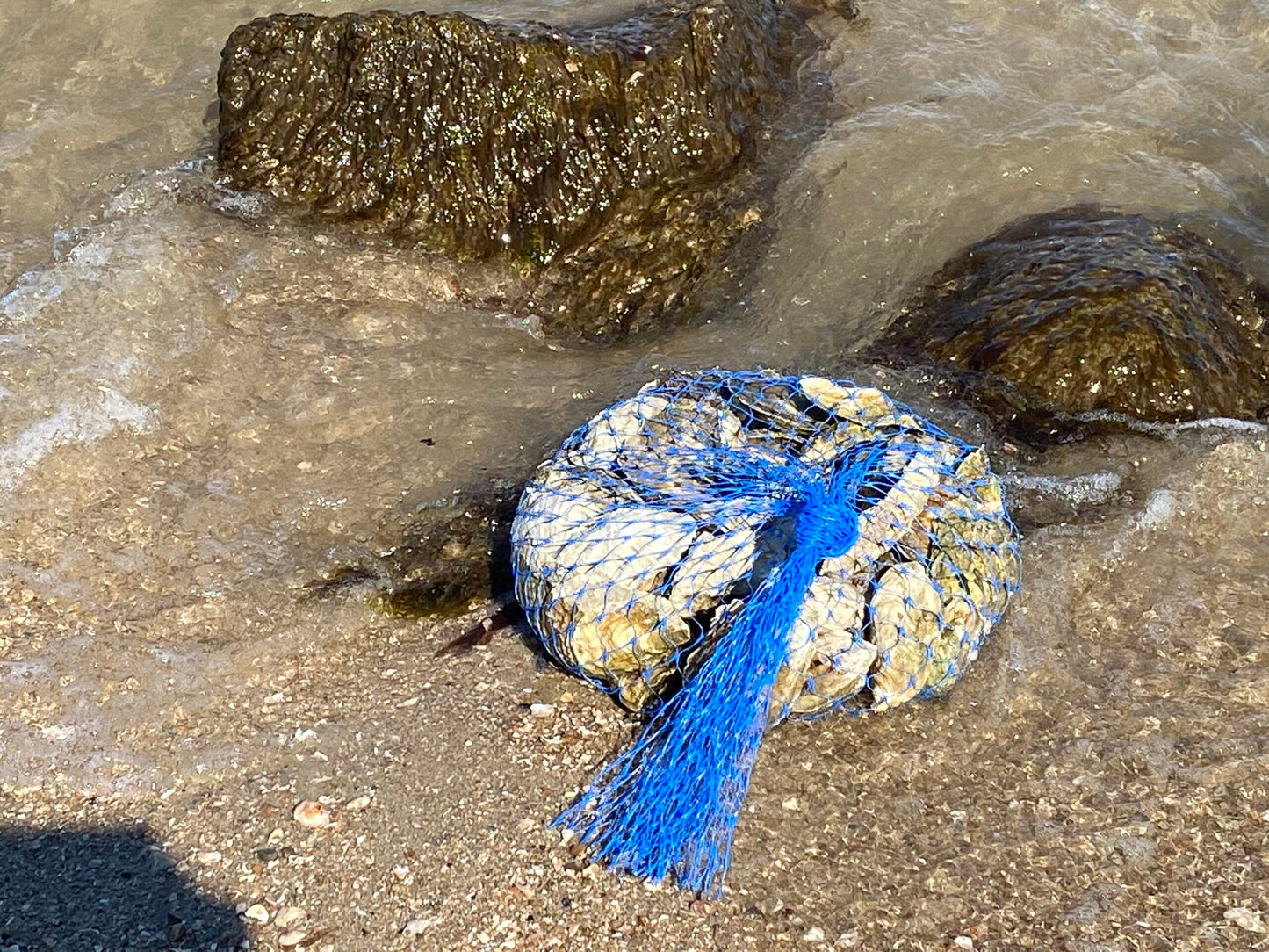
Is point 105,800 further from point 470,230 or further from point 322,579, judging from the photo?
point 470,230

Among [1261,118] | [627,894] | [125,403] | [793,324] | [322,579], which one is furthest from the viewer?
[1261,118]

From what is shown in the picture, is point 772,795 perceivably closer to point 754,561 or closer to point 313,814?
point 754,561

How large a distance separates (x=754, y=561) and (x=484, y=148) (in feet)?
11.7

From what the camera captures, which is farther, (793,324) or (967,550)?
(793,324)

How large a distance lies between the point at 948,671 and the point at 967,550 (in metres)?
0.43

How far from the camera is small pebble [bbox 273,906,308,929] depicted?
9.93 ft

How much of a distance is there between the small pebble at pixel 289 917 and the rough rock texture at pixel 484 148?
353 cm

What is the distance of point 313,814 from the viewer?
333 cm

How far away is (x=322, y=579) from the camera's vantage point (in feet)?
14.0

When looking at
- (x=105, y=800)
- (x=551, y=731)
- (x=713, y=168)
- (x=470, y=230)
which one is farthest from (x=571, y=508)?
(x=713, y=168)

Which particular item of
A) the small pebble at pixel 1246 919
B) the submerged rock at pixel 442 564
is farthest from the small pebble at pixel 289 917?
the small pebble at pixel 1246 919

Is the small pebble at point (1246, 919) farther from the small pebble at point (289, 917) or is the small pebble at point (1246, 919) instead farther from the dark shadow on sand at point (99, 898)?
the dark shadow on sand at point (99, 898)

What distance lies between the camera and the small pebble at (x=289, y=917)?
9.93ft

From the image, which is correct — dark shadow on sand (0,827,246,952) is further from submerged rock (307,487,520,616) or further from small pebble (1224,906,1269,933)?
small pebble (1224,906,1269,933)
